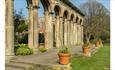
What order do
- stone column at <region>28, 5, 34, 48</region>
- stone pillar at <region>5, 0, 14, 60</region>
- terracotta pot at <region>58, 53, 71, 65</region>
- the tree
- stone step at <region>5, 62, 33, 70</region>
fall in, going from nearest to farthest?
stone step at <region>5, 62, 33, 70</region> → terracotta pot at <region>58, 53, 71, 65</region> → stone pillar at <region>5, 0, 14, 60</region> → stone column at <region>28, 5, 34, 48</region> → the tree

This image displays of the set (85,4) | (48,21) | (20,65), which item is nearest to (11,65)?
(20,65)

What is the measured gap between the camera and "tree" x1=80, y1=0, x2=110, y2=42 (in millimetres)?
45125

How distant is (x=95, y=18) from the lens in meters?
45.6

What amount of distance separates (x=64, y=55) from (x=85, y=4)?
3699 cm

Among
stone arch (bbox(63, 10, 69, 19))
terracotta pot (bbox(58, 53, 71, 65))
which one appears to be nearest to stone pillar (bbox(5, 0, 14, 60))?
terracotta pot (bbox(58, 53, 71, 65))

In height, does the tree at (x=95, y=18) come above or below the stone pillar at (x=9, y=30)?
above

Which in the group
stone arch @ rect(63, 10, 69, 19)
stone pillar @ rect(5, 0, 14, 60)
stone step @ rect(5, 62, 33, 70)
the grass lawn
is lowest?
the grass lawn

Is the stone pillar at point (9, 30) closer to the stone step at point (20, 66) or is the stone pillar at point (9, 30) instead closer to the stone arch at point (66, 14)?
the stone step at point (20, 66)

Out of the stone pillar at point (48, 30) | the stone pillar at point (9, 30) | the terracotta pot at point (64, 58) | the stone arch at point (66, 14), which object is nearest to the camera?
the terracotta pot at point (64, 58)

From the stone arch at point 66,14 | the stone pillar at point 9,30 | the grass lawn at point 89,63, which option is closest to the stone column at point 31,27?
the grass lawn at point 89,63

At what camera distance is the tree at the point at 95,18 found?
4512 cm

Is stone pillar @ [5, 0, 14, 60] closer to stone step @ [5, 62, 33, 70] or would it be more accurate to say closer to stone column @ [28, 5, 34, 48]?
stone step @ [5, 62, 33, 70]

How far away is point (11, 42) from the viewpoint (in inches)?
448
